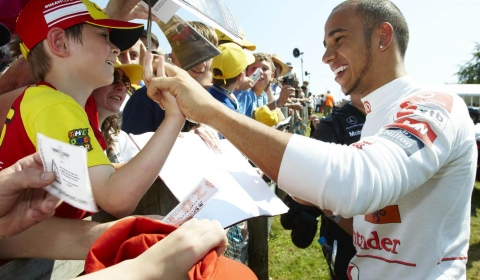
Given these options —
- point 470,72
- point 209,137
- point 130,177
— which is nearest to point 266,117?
point 209,137

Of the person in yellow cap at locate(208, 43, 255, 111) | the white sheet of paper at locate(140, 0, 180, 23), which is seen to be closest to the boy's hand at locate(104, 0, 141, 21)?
the white sheet of paper at locate(140, 0, 180, 23)

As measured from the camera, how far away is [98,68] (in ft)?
4.90

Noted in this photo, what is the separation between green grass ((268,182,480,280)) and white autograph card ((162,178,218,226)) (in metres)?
3.13

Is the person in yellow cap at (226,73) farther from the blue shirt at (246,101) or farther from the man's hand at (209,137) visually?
the man's hand at (209,137)

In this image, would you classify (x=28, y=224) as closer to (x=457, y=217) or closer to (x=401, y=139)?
(x=401, y=139)

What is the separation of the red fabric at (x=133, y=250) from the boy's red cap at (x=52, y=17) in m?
0.97

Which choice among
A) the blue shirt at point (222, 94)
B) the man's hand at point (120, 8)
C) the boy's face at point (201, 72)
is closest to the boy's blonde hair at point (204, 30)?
the boy's face at point (201, 72)

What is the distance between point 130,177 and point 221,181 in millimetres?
426

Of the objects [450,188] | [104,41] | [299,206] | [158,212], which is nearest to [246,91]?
[299,206]

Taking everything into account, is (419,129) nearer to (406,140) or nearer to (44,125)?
(406,140)

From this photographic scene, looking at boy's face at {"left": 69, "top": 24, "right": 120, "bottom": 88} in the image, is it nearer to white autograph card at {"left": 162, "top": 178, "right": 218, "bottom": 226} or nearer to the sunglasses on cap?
the sunglasses on cap

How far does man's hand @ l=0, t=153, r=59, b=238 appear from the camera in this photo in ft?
3.25

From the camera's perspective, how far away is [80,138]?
1.20 m

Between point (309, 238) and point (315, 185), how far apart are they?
1507 millimetres
